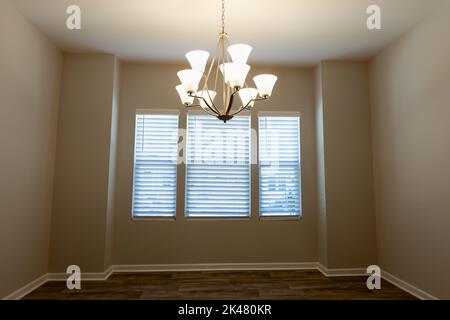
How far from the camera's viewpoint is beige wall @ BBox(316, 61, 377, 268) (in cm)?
396

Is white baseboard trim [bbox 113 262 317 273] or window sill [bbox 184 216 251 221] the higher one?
window sill [bbox 184 216 251 221]

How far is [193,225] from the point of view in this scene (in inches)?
162

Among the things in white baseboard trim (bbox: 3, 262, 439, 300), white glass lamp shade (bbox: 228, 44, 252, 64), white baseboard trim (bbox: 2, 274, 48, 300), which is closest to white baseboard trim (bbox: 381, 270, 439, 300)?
white baseboard trim (bbox: 3, 262, 439, 300)

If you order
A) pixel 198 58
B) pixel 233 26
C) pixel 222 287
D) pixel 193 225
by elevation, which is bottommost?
pixel 222 287

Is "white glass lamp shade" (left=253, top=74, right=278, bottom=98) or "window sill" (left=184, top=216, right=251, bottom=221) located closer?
"white glass lamp shade" (left=253, top=74, right=278, bottom=98)

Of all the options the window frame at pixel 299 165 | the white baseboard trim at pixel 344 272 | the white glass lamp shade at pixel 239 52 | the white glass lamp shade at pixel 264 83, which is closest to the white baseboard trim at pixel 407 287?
the white baseboard trim at pixel 344 272

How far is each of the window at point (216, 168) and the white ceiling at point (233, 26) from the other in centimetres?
104

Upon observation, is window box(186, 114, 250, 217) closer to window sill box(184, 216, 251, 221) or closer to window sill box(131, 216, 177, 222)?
window sill box(184, 216, 251, 221)


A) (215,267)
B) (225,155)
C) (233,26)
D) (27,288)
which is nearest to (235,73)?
(233,26)

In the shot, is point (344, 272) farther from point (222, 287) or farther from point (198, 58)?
point (198, 58)

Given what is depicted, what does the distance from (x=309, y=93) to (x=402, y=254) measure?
2.42 m

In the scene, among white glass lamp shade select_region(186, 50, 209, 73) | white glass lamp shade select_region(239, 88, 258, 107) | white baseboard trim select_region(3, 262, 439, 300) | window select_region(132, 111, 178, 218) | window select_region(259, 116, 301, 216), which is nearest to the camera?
white glass lamp shade select_region(186, 50, 209, 73)

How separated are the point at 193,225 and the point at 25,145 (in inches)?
87.1

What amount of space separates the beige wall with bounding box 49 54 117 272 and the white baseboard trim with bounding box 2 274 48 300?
16 cm
